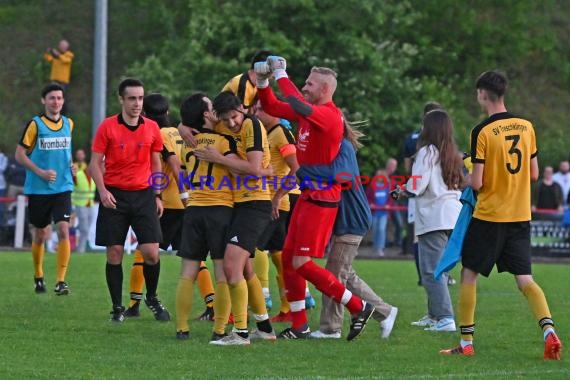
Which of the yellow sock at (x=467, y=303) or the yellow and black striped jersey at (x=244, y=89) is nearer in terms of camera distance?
the yellow sock at (x=467, y=303)

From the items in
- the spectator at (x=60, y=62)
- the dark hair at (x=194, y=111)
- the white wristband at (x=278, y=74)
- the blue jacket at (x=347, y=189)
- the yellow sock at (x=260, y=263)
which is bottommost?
the yellow sock at (x=260, y=263)

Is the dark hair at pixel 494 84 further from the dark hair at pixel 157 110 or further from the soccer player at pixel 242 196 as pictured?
the dark hair at pixel 157 110

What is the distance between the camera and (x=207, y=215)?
10.4m

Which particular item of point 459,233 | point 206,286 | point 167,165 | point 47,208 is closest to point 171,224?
point 167,165

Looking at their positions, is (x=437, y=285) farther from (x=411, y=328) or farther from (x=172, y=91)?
(x=172, y=91)

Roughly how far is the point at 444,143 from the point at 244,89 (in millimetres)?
1882

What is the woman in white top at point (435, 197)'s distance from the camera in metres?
11.6

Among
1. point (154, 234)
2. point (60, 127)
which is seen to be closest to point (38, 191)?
point (60, 127)

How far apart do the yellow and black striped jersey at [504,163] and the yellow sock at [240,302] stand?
201 centimetres

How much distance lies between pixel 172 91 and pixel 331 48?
164 inches

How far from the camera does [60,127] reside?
48.0 feet

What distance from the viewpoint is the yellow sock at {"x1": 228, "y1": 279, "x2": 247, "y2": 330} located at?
1031cm

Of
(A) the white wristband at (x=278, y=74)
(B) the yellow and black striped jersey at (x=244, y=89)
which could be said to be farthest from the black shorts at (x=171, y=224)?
(A) the white wristband at (x=278, y=74)

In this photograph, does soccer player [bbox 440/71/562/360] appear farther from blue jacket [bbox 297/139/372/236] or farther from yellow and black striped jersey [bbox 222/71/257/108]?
yellow and black striped jersey [bbox 222/71/257/108]
